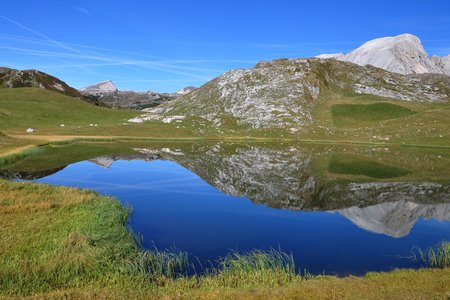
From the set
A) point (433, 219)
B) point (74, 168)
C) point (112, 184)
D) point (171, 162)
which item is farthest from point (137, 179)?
point (433, 219)

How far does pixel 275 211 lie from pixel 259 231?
28.0 feet

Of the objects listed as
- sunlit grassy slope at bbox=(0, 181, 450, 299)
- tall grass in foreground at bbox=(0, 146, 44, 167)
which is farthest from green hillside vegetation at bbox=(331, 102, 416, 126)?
sunlit grassy slope at bbox=(0, 181, 450, 299)

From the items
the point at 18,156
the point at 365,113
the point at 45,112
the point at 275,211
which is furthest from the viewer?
the point at 365,113

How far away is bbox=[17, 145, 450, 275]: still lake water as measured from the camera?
28.3 metres

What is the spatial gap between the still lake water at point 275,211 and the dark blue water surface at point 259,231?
0.25 ft

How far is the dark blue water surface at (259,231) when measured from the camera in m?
26.8

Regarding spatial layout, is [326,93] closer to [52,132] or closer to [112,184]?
[52,132]

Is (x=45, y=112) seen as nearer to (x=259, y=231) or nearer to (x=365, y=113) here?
(x=365, y=113)

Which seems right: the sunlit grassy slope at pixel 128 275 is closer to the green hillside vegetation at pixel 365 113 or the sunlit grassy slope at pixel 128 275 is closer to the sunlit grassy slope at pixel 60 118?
the sunlit grassy slope at pixel 60 118

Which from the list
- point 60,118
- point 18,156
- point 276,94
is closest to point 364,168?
point 18,156

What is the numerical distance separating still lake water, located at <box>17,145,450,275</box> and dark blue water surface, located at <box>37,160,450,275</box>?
8 cm

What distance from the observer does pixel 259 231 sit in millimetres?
33062

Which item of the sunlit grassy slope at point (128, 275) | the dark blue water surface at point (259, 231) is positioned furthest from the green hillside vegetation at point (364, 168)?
the sunlit grassy slope at point (128, 275)

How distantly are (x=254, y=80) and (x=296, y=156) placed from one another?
10036 cm
